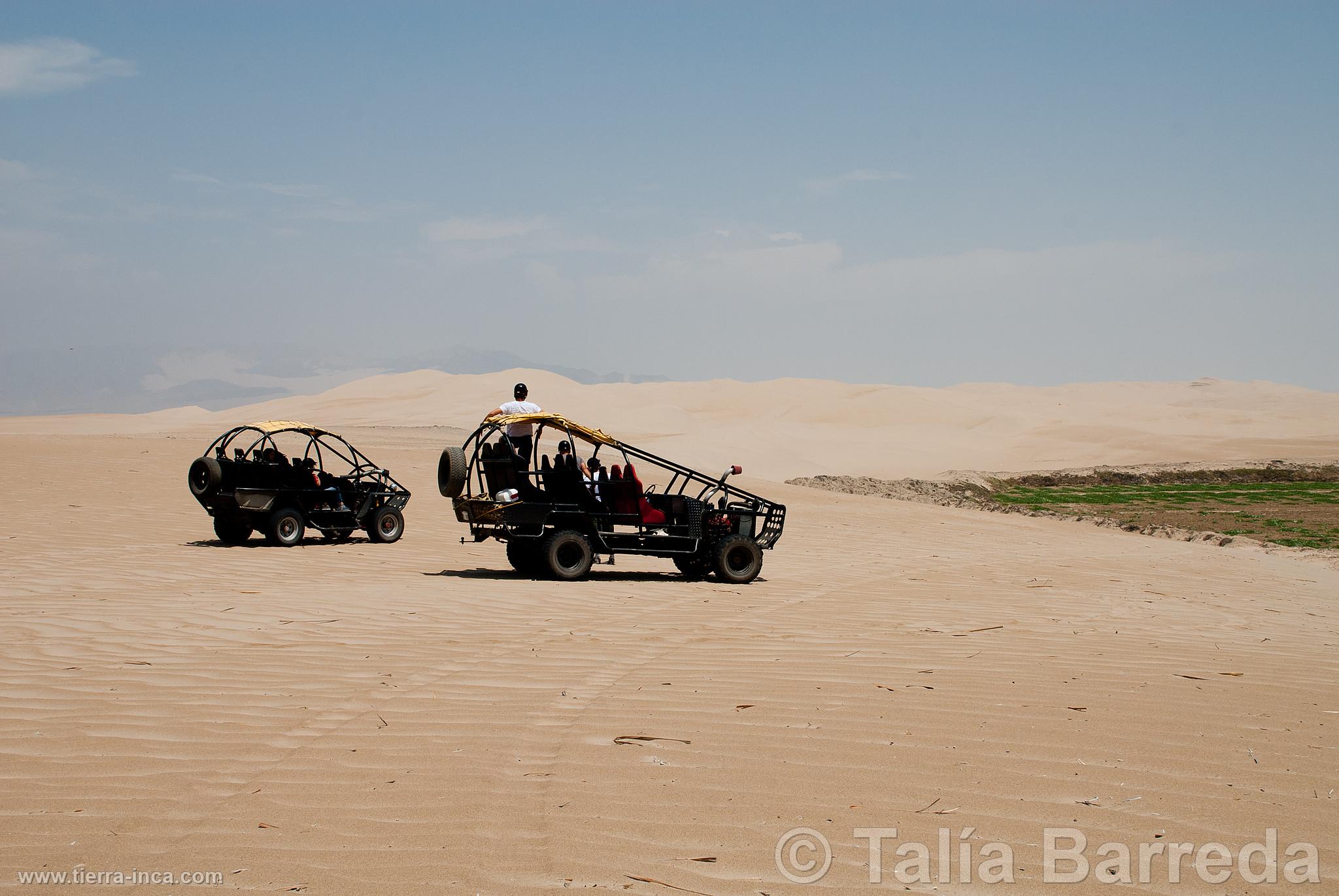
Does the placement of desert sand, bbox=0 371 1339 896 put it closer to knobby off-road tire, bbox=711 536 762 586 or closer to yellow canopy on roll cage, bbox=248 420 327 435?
knobby off-road tire, bbox=711 536 762 586

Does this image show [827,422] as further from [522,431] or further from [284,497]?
[522,431]

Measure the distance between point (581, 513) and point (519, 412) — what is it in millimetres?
1348

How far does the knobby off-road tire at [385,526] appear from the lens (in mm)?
16094

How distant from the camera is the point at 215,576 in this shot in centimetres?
1169

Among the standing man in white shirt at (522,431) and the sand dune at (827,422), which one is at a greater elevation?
the sand dune at (827,422)

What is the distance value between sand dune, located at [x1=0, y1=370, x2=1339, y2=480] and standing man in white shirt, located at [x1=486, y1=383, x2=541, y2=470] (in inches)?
1023

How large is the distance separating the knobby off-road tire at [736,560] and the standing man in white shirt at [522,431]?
2.42 meters

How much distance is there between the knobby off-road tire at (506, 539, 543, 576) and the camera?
1211 cm

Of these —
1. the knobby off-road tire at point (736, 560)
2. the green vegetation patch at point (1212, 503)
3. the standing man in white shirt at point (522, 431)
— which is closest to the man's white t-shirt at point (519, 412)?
the standing man in white shirt at point (522, 431)

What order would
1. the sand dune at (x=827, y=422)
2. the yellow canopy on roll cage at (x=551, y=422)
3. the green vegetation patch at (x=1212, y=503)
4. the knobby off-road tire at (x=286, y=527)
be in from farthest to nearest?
the sand dune at (x=827, y=422) → the green vegetation patch at (x=1212, y=503) → the knobby off-road tire at (x=286, y=527) → the yellow canopy on roll cage at (x=551, y=422)

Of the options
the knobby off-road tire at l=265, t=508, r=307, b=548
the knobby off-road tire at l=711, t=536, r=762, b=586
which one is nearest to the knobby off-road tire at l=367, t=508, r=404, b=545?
the knobby off-road tire at l=265, t=508, r=307, b=548

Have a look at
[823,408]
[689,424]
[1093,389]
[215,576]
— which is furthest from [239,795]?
[1093,389]

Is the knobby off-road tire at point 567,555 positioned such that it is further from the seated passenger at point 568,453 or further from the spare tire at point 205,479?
the spare tire at point 205,479

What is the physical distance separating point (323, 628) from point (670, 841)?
5.21 m
